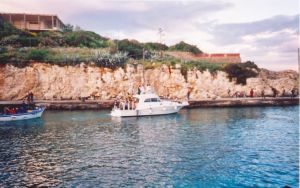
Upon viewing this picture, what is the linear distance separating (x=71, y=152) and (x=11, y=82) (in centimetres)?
3293

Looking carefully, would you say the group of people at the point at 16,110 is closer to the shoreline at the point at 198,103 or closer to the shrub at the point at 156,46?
the shoreline at the point at 198,103

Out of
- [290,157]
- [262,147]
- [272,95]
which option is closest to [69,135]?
[262,147]

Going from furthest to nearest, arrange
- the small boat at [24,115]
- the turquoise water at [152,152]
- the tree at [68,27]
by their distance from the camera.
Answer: the tree at [68,27], the small boat at [24,115], the turquoise water at [152,152]

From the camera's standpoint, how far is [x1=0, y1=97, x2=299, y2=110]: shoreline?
48625 mm

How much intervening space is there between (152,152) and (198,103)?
2792cm

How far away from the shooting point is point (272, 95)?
189 feet

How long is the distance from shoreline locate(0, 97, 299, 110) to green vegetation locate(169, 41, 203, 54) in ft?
107

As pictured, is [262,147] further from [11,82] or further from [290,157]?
[11,82]

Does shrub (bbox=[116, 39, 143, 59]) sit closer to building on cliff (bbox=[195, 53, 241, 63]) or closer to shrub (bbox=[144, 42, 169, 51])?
shrub (bbox=[144, 42, 169, 51])

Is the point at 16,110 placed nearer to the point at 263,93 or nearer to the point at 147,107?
the point at 147,107

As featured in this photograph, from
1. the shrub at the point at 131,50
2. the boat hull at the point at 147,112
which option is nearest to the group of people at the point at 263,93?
the boat hull at the point at 147,112

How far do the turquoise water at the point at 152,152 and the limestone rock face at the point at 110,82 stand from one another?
15.7 metres

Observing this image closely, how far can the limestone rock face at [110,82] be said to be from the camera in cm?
5328

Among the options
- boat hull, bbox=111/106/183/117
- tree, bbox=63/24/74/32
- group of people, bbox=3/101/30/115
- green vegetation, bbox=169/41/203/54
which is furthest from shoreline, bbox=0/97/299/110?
tree, bbox=63/24/74/32
